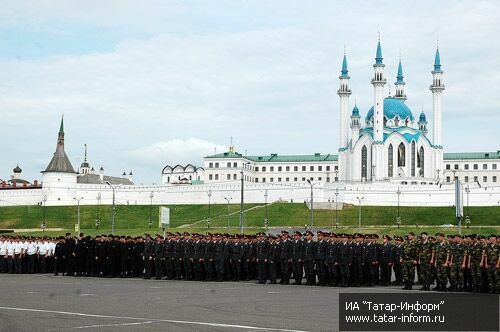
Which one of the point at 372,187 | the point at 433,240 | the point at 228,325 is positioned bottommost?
the point at 228,325

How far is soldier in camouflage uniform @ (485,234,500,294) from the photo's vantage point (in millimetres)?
19312

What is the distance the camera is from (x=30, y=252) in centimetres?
2959

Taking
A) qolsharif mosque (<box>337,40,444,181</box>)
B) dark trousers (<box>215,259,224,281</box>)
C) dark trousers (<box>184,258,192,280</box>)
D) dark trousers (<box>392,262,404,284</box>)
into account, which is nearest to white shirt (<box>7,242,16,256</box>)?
dark trousers (<box>184,258,192,280</box>)

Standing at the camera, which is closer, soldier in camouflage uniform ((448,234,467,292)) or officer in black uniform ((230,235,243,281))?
soldier in camouflage uniform ((448,234,467,292))

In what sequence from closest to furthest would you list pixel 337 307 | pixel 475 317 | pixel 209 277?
pixel 475 317, pixel 337 307, pixel 209 277

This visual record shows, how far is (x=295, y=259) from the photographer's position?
23.6 metres

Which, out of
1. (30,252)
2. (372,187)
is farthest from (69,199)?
Result: (30,252)

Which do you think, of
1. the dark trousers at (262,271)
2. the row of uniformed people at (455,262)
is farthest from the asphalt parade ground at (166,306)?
the row of uniformed people at (455,262)

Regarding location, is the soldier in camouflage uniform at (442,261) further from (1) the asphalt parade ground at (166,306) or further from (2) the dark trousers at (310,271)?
(2) the dark trousers at (310,271)

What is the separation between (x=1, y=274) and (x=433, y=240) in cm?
1527

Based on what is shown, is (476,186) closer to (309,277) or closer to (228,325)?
(309,277)

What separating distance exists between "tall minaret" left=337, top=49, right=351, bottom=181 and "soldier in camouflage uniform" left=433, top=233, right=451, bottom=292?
3617 inches

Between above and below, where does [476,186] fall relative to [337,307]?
above

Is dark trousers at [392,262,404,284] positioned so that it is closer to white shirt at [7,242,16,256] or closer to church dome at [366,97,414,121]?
white shirt at [7,242,16,256]
